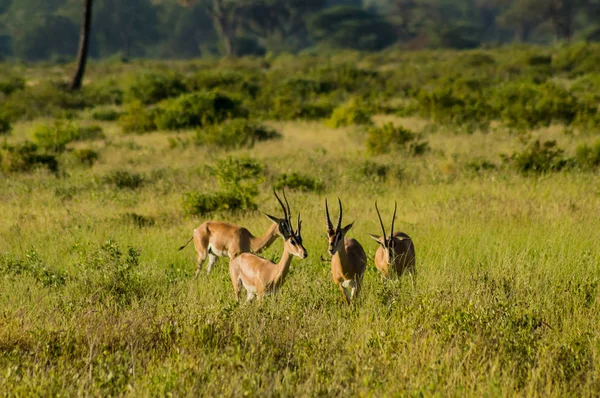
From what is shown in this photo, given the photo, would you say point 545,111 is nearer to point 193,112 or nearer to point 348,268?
point 193,112

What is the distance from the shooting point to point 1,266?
6289 millimetres

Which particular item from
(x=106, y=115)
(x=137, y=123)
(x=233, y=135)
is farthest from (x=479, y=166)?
(x=106, y=115)

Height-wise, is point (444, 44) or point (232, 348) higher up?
point (232, 348)

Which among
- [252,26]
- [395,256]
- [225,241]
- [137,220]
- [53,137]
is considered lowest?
[252,26]

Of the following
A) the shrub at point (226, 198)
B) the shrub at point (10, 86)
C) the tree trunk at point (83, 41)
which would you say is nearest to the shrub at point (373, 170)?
the shrub at point (226, 198)

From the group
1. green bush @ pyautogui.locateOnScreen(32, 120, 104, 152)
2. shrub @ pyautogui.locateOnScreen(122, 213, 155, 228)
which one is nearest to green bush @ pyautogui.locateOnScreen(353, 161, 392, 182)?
shrub @ pyautogui.locateOnScreen(122, 213, 155, 228)

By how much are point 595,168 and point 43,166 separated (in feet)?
32.0

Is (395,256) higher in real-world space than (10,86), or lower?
higher

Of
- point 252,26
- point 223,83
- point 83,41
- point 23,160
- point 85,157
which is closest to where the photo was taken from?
point 23,160

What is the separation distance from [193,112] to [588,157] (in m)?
Result: 10.4

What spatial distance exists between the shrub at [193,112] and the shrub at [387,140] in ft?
16.3

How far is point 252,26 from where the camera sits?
76750 millimetres

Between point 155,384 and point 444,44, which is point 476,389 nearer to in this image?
point 155,384

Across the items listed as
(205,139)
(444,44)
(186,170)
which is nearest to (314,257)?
(186,170)
